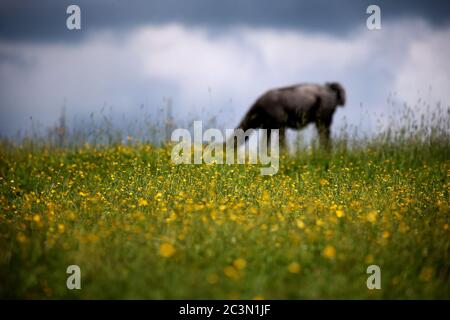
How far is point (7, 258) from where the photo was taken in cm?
409

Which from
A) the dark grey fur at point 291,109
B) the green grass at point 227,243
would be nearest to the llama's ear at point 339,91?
the dark grey fur at point 291,109

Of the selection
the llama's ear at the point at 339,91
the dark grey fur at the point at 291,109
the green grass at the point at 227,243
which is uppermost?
the llama's ear at the point at 339,91

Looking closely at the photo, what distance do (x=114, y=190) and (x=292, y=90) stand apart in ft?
24.6

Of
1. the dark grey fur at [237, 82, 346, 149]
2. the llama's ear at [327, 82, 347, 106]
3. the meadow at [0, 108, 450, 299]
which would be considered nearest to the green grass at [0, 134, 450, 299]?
the meadow at [0, 108, 450, 299]

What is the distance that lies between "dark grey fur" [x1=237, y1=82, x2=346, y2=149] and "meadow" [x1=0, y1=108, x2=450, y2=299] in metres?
5.56

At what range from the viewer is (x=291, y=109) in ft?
40.7

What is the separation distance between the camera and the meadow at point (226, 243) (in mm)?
3635

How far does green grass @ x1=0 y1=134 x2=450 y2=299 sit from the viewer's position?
3.64m

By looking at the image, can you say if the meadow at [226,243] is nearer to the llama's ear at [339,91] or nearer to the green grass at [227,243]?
the green grass at [227,243]

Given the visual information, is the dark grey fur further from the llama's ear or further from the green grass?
the green grass

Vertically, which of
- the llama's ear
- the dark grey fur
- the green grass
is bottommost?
the green grass

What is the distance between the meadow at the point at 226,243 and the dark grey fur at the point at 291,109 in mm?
5565
